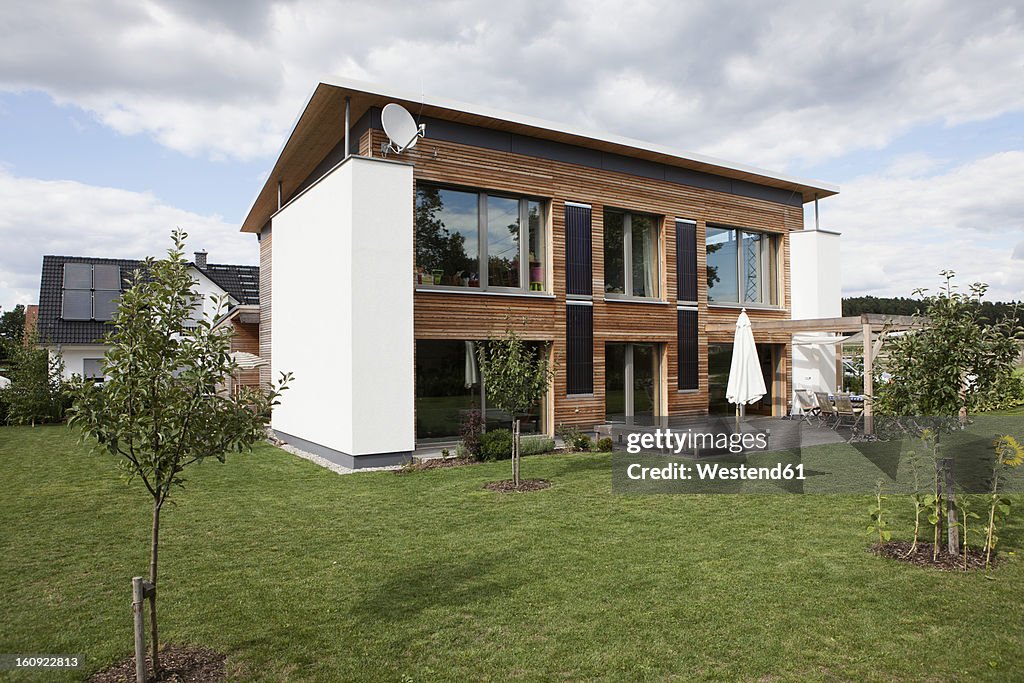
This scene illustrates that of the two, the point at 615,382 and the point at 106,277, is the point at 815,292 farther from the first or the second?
the point at 106,277

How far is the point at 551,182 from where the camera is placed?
1407cm

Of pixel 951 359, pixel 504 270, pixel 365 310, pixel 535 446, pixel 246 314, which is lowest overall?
pixel 535 446

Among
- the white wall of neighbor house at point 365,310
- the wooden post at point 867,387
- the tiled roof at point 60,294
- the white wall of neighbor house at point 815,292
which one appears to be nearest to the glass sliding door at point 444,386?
the white wall of neighbor house at point 365,310

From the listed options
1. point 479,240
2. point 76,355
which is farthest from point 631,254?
point 76,355

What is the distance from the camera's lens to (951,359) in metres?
5.94

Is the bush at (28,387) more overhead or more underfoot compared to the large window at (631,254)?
more underfoot

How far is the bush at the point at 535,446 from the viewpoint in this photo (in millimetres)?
12691

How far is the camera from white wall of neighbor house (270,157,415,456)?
11.2 m

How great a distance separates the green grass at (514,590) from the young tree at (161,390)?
1.20m

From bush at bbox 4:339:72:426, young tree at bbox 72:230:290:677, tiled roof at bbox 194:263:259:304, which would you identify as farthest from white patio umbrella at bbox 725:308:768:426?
tiled roof at bbox 194:263:259:304

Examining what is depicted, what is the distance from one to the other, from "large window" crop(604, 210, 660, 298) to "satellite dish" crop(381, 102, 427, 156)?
535 cm

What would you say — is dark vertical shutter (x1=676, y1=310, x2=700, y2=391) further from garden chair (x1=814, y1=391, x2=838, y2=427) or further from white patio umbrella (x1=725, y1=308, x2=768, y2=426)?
white patio umbrella (x1=725, y1=308, x2=768, y2=426)

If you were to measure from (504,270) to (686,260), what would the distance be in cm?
539

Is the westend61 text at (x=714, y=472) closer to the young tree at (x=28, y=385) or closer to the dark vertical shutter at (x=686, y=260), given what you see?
the dark vertical shutter at (x=686, y=260)
